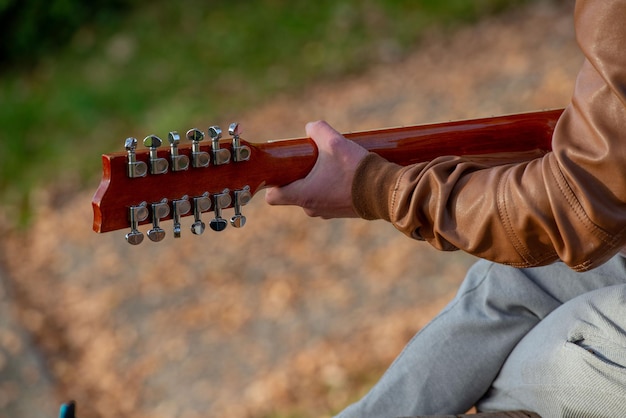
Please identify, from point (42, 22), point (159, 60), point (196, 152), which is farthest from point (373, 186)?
point (42, 22)

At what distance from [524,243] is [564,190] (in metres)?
0.16

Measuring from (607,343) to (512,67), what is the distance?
7.35 metres

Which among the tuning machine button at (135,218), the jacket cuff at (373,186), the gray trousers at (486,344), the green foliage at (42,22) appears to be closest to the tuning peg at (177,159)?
the tuning machine button at (135,218)

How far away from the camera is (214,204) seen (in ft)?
7.75

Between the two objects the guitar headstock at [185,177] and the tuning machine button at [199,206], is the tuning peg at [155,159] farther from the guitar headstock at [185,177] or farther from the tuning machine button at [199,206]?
the tuning machine button at [199,206]

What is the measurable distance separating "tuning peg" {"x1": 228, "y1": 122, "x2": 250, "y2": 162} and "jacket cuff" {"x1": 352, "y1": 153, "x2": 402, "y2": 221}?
29 cm

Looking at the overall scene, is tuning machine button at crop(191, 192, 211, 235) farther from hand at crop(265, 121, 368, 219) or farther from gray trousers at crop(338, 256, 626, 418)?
gray trousers at crop(338, 256, 626, 418)

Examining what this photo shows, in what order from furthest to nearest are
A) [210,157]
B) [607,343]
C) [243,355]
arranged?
[243,355] < [210,157] < [607,343]

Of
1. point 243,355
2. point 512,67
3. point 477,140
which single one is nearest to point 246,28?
point 512,67

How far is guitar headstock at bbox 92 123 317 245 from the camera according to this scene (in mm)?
2197

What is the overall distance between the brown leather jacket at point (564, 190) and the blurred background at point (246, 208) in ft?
11.4

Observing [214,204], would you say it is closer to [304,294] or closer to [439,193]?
[439,193]

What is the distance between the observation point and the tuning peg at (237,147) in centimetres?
234

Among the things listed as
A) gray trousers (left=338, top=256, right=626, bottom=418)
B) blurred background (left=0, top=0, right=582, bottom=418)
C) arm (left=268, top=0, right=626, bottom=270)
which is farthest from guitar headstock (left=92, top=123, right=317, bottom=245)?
blurred background (left=0, top=0, right=582, bottom=418)
